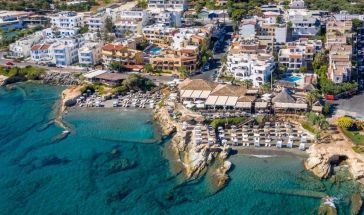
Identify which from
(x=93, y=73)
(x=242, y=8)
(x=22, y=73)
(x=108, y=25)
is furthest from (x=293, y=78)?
(x=22, y=73)

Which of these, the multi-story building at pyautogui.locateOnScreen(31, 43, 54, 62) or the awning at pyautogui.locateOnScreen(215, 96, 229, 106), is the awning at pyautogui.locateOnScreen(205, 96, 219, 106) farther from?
the multi-story building at pyautogui.locateOnScreen(31, 43, 54, 62)

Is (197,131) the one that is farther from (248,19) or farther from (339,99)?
(248,19)

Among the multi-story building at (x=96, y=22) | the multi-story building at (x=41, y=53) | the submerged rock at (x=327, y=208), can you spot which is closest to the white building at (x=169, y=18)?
the multi-story building at (x=96, y=22)

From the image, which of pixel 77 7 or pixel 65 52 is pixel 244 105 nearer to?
pixel 65 52

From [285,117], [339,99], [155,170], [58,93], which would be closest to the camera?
[155,170]

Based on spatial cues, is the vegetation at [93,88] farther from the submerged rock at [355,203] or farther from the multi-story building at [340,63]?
the submerged rock at [355,203]

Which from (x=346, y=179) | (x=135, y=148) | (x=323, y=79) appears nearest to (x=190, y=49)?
(x=323, y=79)

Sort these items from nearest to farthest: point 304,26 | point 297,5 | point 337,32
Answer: point 337,32 → point 304,26 → point 297,5
